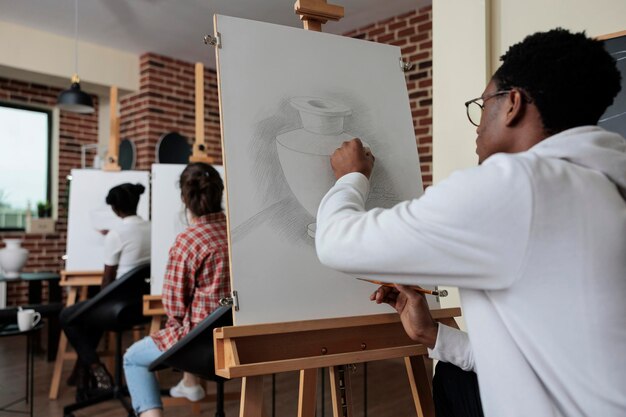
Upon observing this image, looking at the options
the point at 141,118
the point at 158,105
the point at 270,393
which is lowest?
the point at 270,393

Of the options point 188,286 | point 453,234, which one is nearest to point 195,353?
point 188,286

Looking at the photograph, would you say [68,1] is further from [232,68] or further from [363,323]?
[363,323]

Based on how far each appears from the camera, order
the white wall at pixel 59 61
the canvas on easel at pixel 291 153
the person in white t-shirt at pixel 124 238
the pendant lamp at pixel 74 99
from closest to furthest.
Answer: the canvas on easel at pixel 291 153, the person in white t-shirt at pixel 124 238, the pendant lamp at pixel 74 99, the white wall at pixel 59 61

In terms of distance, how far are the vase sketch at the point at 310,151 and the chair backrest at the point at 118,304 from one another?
1.79 metres

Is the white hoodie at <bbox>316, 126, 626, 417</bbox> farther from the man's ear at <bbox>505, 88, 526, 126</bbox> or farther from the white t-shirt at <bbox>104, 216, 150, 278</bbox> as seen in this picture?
the white t-shirt at <bbox>104, 216, 150, 278</bbox>

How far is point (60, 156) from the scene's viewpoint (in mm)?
5922

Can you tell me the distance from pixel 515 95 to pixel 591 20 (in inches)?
52.8

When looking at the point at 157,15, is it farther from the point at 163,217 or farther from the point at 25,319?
the point at 25,319

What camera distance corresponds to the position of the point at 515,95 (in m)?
1.01

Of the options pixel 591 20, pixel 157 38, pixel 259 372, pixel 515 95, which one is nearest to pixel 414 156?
pixel 515 95

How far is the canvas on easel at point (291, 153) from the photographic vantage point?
1440 mm

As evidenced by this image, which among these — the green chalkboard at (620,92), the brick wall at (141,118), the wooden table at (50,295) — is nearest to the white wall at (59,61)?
the brick wall at (141,118)

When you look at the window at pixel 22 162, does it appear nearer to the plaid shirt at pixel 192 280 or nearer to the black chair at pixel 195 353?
the plaid shirt at pixel 192 280

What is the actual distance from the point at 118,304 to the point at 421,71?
9.08ft
